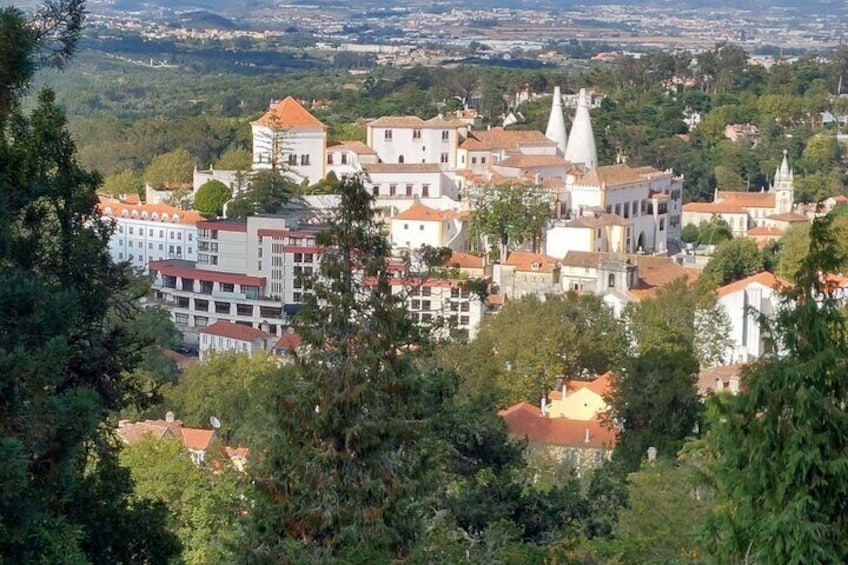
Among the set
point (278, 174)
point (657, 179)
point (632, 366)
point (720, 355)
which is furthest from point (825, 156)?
point (632, 366)

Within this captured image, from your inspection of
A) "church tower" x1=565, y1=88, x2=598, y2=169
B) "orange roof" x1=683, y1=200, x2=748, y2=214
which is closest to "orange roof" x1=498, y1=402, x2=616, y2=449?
"orange roof" x1=683, y1=200, x2=748, y2=214

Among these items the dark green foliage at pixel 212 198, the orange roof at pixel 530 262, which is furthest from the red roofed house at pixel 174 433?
the dark green foliage at pixel 212 198

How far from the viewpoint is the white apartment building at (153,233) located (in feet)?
116

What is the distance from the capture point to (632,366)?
2070 centimetres

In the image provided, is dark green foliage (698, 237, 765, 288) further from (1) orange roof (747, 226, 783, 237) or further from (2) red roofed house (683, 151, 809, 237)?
(2) red roofed house (683, 151, 809, 237)

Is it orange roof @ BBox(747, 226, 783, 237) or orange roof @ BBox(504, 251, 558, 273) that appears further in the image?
orange roof @ BBox(747, 226, 783, 237)

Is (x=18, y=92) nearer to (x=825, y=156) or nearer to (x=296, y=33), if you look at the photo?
(x=825, y=156)

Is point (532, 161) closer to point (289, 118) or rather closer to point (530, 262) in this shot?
point (289, 118)

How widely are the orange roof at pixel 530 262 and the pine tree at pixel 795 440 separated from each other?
2434 centimetres

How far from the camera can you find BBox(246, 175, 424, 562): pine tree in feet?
24.9

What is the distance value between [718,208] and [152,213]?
1251 cm

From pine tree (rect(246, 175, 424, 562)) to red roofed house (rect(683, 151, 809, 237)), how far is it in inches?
1282

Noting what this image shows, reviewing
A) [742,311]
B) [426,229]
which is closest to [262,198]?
[426,229]

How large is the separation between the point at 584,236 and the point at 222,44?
82689mm
